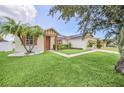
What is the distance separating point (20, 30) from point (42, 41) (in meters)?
0.38

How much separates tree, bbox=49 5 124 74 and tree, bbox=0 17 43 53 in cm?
36

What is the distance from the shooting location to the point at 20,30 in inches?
146

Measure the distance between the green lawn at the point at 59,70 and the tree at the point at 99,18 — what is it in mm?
210

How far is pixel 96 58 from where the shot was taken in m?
3.75

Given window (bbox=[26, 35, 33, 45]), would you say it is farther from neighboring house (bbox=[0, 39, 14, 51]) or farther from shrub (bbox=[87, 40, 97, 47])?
shrub (bbox=[87, 40, 97, 47])

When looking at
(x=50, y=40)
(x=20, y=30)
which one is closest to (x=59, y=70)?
(x=50, y=40)

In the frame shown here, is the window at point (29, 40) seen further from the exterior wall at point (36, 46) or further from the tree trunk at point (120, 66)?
the tree trunk at point (120, 66)

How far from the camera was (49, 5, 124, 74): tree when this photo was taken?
3576 millimetres

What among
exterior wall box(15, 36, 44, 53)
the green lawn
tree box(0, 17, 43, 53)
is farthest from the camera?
exterior wall box(15, 36, 44, 53)

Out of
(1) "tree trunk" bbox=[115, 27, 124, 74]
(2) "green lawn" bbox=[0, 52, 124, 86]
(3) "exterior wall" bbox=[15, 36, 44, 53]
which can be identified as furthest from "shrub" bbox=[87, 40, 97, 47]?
(3) "exterior wall" bbox=[15, 36, 44, 53]

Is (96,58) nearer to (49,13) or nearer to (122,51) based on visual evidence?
(122,51)

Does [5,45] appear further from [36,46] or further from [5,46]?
[36,46]
